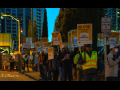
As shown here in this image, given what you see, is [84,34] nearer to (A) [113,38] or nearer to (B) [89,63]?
(B) [89,63]

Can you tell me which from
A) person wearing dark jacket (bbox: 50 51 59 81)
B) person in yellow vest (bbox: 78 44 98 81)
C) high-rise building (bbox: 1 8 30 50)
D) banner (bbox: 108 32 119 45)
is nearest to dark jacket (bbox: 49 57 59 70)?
person wearing dark jacket (bbox: 50 51 59 81)

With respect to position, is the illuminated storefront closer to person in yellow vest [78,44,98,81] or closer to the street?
the street

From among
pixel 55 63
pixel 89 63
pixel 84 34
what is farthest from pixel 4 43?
pixel 89 63

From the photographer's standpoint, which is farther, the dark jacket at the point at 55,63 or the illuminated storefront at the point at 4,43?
the illuminated storefront at the point at 4,43

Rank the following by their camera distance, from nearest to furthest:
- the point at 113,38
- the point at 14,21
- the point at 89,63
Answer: the point at 89,63 < the point at 113,38 < the point at 14,21

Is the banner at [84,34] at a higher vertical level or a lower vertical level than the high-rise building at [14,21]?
lower

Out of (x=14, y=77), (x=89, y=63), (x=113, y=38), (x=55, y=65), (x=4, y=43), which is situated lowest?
(x=14, y=77)

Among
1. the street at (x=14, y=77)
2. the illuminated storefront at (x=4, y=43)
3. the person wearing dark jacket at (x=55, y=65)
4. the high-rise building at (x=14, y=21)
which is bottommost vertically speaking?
the street at (x=14, y=77)

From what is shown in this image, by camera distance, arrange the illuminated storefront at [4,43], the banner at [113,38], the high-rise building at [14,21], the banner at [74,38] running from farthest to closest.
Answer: the high-rise building at [14,21] < the illuminated storefront at [4,43] < the banner at [74,38] < the banner at [113,38]

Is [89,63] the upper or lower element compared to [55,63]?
upper

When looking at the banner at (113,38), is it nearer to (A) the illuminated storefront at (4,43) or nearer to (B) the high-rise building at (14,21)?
(A) the illuminated storefront at (4,43)

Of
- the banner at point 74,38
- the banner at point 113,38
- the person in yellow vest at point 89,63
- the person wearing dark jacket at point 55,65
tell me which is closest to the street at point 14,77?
the person wearing dark jacket at point 55,65
